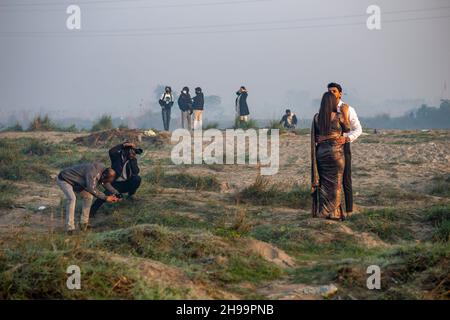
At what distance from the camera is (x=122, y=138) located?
2009 centimetres

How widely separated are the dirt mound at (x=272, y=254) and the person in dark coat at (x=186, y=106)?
49.2 feet

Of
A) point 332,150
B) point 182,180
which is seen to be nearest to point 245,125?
point 182,180

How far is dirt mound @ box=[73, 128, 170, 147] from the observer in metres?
19.7

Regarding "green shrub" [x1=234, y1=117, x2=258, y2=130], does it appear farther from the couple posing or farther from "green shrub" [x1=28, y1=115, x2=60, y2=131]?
the couple posing

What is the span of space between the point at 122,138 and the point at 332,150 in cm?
1063

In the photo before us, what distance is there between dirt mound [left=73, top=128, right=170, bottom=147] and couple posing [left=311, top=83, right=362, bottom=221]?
9392 millimetres

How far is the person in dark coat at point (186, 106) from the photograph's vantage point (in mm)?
23719

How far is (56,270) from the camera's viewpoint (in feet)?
21.7
